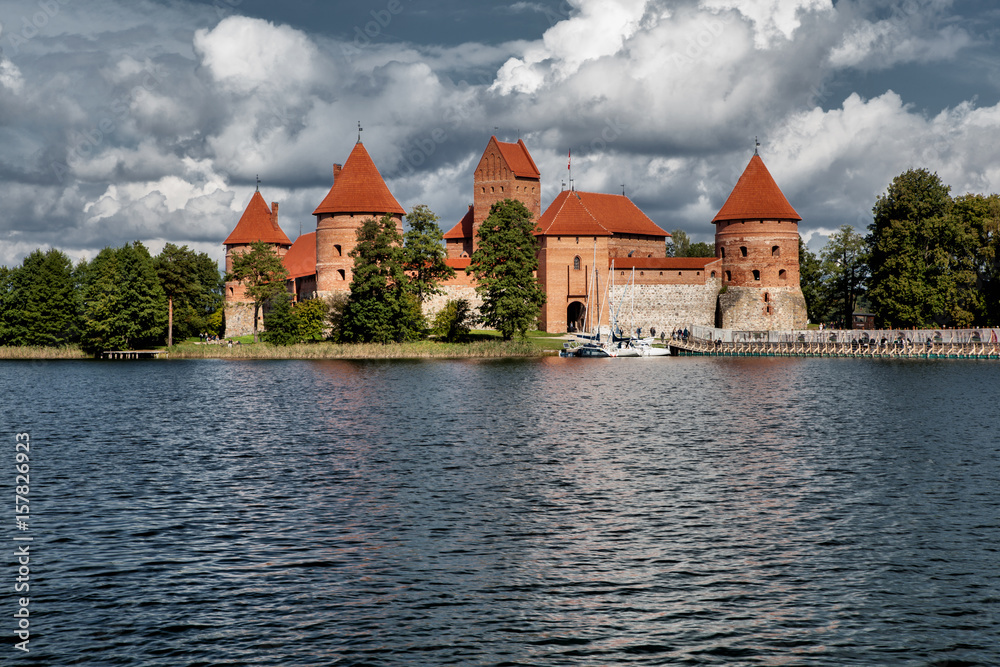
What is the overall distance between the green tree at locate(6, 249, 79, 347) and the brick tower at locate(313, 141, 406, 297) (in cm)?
1787

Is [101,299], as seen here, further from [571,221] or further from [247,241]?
[571,221]

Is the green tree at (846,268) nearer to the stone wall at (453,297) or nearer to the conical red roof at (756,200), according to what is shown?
the conical red roof at (756,200)

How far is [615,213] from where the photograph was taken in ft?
248

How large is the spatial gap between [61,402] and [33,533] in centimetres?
2106

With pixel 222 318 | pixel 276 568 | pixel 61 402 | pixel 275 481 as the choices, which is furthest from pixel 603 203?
pixel 276 568

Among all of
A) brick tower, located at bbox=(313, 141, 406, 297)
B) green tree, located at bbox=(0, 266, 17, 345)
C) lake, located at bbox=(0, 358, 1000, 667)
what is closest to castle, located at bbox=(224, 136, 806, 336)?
brick tower, located at bbox=(313, 141, 406, 297)

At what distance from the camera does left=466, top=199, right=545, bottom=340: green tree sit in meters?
56.4

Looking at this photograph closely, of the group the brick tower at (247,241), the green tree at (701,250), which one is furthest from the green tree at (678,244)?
the brick tower at (247,241)

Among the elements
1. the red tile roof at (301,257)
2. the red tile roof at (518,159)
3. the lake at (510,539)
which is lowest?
the lake at (510,539)

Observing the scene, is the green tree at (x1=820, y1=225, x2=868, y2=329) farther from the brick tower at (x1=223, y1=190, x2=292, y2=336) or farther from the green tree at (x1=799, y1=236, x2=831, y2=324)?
the brick tower at (x1=223, y1=190, x2=292, y2=336)

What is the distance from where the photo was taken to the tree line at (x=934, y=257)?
55406 mm

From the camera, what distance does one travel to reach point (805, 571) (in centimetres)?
1079

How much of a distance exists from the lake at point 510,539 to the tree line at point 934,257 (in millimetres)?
31919

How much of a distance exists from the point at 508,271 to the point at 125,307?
84.7 feet
